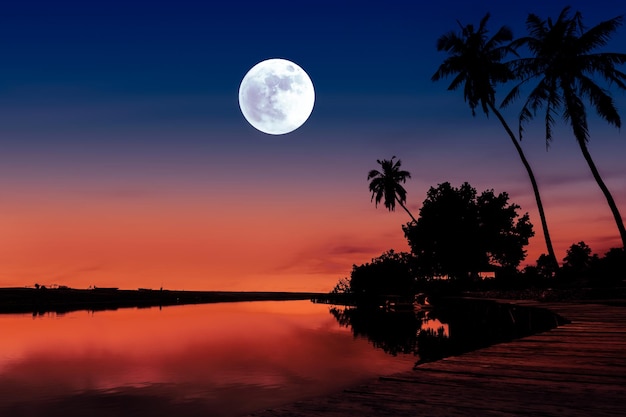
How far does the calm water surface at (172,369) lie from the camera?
1805 centimetres

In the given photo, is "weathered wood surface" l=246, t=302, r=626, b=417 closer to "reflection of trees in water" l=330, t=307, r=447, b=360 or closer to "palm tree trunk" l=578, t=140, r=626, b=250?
"reflection of trees in water" l=330, t=307, r=447, b=360

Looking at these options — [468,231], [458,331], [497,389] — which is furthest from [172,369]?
[468,231]

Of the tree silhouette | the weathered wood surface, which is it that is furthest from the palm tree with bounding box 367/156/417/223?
the weathered wood surface

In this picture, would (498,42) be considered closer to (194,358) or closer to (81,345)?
(194,358)

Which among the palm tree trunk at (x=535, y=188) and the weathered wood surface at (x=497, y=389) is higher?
the palm tree trunk at (x=535, y=188)

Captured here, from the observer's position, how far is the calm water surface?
18.0 m

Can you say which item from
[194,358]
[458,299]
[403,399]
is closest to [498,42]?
[458,299]

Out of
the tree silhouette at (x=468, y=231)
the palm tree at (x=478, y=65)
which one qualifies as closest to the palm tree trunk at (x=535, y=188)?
the palm tree at (x=478, y=65)

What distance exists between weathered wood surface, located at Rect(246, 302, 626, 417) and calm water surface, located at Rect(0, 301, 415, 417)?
39.8 ft

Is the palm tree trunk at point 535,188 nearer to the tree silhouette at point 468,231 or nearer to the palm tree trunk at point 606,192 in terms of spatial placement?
the palm tree trunk at point 606,192

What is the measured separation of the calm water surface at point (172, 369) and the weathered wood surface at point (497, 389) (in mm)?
12131

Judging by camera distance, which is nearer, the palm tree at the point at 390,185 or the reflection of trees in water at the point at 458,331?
the reflection of trees in water at the point at 458,331

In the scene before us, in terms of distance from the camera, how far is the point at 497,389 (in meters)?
4.88

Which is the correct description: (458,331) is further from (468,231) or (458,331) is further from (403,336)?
(468,231)
